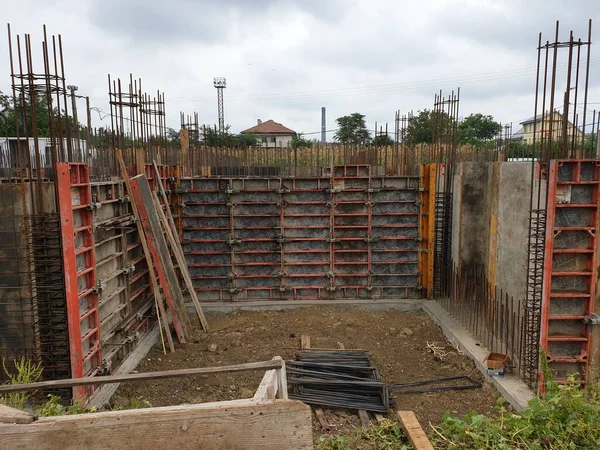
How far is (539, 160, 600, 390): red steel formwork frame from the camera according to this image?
5.67 meters

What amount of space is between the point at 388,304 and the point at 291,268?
2.11 m

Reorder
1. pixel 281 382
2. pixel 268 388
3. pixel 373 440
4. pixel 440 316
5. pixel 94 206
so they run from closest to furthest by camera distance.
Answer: pixel 268 388 < pixel 281 382 < pixel 373 440 < pixel 94 206 < pixel 440 316

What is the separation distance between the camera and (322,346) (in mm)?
8086

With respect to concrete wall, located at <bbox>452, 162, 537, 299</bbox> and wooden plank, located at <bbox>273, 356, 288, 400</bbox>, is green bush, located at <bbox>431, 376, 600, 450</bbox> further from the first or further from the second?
concrete wall, located at <bbox>452, 162, 537, 299</bbox>

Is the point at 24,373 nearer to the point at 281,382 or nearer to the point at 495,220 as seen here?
the point at 281,382

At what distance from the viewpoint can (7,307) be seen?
5332 millimetres

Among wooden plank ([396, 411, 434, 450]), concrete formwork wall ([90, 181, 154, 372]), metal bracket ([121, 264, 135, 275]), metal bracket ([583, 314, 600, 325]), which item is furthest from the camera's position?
metal bracket ([121, 264, 135, 275])

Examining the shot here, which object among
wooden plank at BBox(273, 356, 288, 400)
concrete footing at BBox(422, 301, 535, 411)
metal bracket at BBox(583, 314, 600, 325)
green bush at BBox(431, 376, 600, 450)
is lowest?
concrete footing at BBox(422, 301, 535, 411)

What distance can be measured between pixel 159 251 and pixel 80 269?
87.4 inches

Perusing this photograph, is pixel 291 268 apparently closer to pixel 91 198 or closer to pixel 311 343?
pixel 311 343

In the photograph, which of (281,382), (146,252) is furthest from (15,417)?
(146,252)

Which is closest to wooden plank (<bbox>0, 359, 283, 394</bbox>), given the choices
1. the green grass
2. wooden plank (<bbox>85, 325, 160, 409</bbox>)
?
the green grass

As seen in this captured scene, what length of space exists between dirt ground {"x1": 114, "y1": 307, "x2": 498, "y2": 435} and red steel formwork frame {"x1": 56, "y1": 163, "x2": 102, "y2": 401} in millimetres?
818

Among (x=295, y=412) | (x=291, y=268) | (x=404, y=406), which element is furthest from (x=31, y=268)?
(x=291, y=268)
